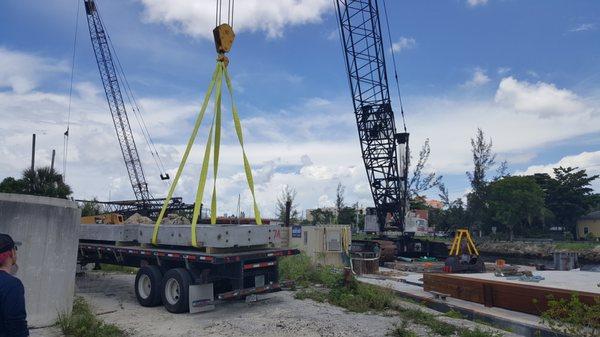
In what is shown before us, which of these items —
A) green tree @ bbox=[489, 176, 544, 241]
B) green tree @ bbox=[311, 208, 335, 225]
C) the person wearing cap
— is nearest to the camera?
the person wearing cap

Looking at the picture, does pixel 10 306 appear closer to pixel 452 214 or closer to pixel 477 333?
pixel 477 333

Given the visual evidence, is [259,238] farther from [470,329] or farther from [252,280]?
[470,329]

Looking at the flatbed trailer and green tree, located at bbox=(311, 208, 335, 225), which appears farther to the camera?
green tree, located at bbox=(311, 208, 335, 225)

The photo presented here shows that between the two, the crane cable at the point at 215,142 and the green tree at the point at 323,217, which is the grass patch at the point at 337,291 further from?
the green tree at the point at 323,217

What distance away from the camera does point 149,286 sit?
11445mm

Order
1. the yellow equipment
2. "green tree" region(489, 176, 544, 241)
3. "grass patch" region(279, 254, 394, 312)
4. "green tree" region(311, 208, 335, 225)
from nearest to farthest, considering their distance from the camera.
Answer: "grass patch" region(279, 254, 394, 312), the yellow equipment, "green tree" region(489, 176, 544, 241), "green tree" region(311, 208, 335, 225)

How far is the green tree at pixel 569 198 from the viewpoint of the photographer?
173 feet

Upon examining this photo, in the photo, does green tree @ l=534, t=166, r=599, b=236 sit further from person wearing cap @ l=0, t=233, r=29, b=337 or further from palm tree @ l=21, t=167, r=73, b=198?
person wearing cap @ l=0, t=233, r=29, b=337

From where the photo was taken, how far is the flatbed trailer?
10289 millimetres

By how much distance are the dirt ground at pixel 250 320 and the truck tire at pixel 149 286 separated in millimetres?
189

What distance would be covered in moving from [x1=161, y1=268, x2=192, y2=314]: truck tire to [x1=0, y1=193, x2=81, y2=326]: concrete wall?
2074 mm

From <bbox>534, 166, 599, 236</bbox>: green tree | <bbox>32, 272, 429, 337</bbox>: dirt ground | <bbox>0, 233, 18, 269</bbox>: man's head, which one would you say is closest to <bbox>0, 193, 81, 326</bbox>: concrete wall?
<bbox>32, 272, 429, 337</bbox>: dirt ground

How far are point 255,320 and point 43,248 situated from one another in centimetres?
418

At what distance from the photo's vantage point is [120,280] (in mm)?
15758
